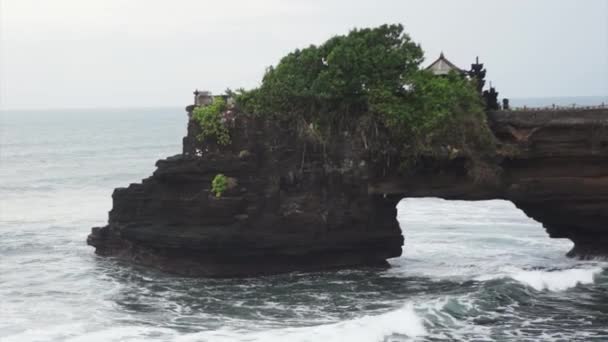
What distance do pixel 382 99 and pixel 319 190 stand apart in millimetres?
3082

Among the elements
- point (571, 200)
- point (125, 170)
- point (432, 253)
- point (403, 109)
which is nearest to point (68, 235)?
point (432, 253)


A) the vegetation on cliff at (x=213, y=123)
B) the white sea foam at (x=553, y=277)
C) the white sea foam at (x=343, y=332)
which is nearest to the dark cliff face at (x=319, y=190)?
the vegetation on cliff at (x=213, y=123)

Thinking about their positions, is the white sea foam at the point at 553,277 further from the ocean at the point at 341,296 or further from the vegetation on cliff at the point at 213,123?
the vegetation on cliff at the point at 213,123

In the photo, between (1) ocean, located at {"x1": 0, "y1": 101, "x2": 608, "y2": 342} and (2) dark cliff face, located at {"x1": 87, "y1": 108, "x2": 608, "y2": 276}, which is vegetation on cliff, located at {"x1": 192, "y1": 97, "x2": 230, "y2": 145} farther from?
(1) ocean, located at {"x1": 0, "y1": 101, "x2": 608, "y2": 342}

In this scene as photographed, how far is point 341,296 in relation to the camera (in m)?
24.8

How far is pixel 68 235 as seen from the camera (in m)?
37.0

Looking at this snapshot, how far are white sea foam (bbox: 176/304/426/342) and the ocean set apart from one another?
0.03 meters

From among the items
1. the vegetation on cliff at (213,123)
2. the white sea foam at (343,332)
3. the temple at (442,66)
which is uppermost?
the temple at (442,66)

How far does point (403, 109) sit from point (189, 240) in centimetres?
693

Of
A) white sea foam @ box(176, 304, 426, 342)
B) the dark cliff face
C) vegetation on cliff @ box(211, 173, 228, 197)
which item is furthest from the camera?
A: vegetation on cliff @ box(211, 173, 228, 197)

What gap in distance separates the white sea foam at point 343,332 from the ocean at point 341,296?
28mm

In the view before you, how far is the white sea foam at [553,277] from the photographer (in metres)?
25.7

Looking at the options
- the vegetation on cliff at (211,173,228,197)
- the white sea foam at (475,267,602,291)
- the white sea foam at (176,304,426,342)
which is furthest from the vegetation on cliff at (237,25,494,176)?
the white sea foam at (176,304,426,342)

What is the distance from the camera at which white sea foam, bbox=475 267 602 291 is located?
2573 cm
